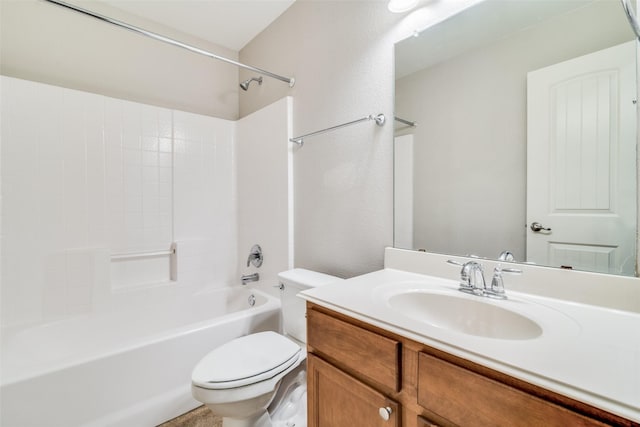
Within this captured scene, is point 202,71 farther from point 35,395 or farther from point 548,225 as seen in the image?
point 548,225

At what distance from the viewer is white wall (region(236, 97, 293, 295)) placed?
1.88m

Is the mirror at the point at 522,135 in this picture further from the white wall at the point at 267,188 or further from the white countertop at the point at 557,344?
the white wall at the point at 267,188

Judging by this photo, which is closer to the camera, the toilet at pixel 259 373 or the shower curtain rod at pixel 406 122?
the toilet at pixel 259 373

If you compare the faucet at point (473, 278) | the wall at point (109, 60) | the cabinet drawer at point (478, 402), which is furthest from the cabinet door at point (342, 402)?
Result: the wall at point (109, 60)

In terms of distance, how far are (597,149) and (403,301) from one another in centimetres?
Answer: 75

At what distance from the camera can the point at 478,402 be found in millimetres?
547

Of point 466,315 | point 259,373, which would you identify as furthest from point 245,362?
point 466,315

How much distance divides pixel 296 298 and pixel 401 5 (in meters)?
1.48

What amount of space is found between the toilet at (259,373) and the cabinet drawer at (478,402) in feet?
2.35

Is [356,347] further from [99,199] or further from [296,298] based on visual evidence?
[99,199]

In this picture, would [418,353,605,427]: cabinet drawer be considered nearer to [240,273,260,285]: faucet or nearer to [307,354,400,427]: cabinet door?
[307,354,400,427]: cabinet door

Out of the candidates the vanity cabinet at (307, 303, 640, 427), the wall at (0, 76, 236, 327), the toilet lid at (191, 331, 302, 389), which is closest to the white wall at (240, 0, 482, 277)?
the toilet lid at (191, 331, 302, 389)

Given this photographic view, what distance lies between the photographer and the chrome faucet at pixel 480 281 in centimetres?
90

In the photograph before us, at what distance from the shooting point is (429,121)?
1207 mm
